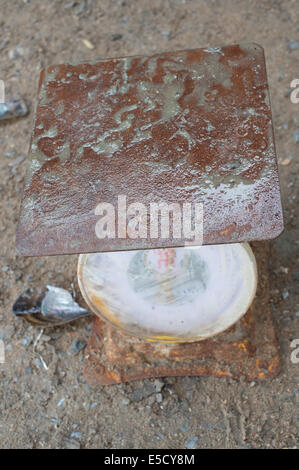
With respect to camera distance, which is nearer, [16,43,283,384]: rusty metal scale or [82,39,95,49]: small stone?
[16,43,283,384]: rusty metal scale

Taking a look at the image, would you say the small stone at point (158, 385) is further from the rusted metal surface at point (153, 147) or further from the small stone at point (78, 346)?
the rusted metal surface at point (153, 147)

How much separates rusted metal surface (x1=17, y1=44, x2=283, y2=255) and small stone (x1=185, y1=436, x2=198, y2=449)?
92 centimetres

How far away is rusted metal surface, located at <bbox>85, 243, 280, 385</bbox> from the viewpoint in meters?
1.84

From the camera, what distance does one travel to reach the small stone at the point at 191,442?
1747mm

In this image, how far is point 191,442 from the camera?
1752mm

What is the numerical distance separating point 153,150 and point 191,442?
110 centimetres

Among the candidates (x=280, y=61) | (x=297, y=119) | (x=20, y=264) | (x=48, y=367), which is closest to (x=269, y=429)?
(x=48, y=367)

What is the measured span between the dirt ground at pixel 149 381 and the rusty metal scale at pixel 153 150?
31cm

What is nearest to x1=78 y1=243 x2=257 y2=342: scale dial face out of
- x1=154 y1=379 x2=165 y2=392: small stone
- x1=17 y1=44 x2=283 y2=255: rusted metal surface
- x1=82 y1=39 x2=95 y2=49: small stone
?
x1=154 y1=379 x2=165 y2=392: small stone

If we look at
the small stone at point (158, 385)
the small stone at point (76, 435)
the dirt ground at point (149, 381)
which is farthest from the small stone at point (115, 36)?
the small stone at point (76, 435)

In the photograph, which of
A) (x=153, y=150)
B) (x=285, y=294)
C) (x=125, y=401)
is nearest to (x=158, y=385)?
(x=125, y=401)

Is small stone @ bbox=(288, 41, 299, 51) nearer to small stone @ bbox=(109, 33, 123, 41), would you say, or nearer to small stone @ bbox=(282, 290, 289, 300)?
small stone @ bbox=(109, 33, 123, 41)

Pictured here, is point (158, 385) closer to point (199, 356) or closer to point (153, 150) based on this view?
point (199, 356)
